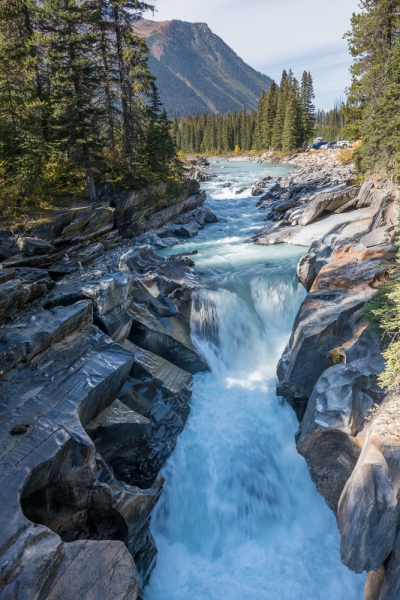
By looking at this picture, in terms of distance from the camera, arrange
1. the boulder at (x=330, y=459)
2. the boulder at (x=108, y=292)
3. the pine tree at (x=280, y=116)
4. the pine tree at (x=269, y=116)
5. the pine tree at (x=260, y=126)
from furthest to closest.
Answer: the pine tree at (x=260, y=126)
the pine tree at (x=269, y=116)
the pine tree at (x=280, y=116)
the boulder at (x=108, y=292)
the boulder at (x=330, y=459)

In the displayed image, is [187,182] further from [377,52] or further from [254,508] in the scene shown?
[254,508]

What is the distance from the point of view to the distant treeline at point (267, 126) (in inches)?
3017

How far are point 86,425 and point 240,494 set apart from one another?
474 cm

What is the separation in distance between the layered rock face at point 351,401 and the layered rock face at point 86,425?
12.8ft

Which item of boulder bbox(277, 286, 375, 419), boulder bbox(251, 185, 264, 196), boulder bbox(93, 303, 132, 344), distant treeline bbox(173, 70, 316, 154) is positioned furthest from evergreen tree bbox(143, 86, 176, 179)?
distant treeline bbox(173, 70, 316, 154)

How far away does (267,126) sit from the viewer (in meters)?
88.4

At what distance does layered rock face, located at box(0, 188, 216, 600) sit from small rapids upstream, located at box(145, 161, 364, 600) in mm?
768

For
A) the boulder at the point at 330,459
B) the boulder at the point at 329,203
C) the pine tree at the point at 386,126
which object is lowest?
the boulder at the point at 330,459

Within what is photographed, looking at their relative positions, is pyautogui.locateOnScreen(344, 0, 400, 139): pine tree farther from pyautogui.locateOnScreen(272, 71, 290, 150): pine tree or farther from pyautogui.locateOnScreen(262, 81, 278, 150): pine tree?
pyautogui.locateOnScreen(262, 81, 278, 150): pine tree

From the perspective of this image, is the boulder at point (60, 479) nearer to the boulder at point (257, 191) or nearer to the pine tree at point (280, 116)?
the boulder at point (257, 191)

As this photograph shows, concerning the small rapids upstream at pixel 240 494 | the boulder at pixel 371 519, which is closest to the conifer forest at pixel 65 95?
the small rapids upstream at pixel 240 494

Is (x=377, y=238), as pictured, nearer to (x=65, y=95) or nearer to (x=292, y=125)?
(x=65, y=95)

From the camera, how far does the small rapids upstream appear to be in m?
7.85

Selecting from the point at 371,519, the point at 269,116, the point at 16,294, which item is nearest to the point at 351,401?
the point at 371,519
